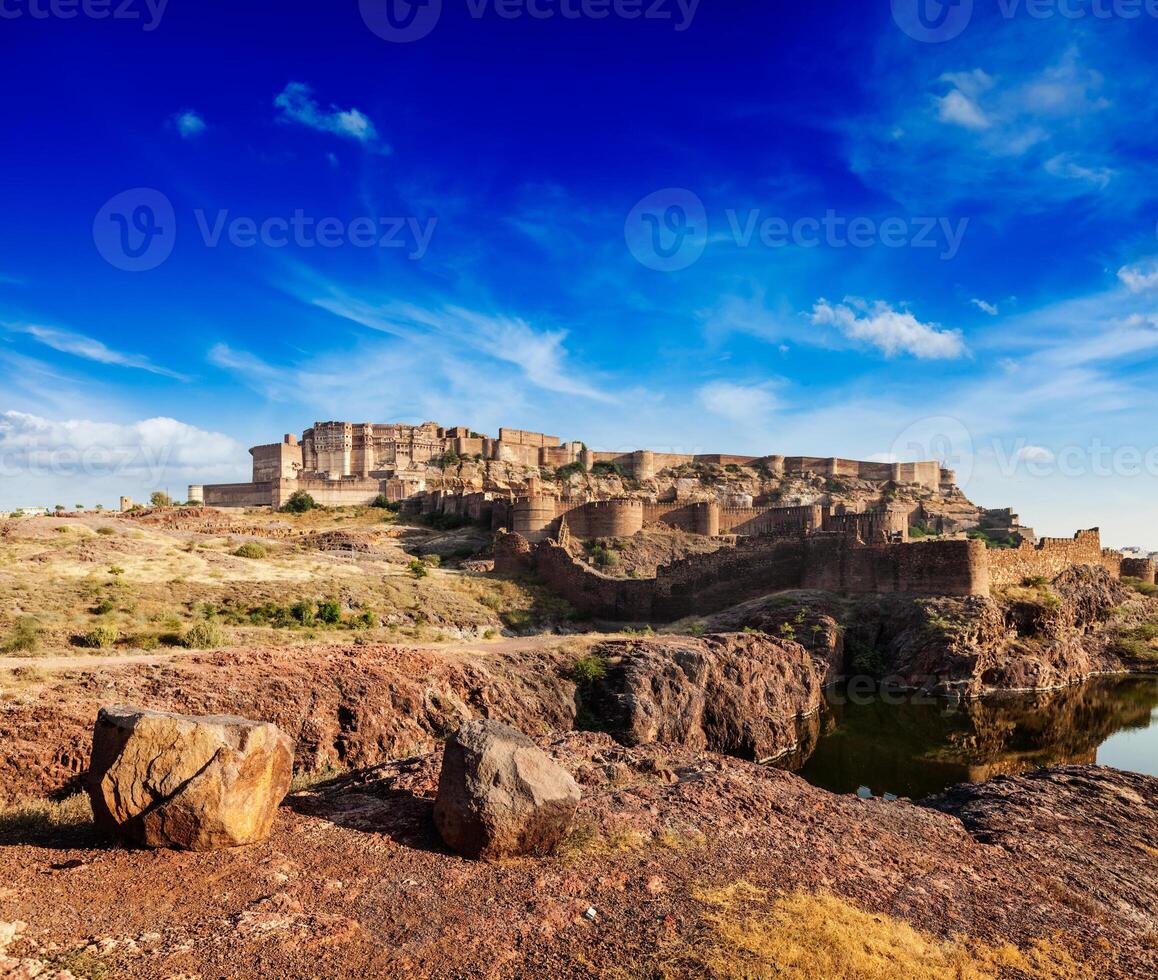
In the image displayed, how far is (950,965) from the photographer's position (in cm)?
596

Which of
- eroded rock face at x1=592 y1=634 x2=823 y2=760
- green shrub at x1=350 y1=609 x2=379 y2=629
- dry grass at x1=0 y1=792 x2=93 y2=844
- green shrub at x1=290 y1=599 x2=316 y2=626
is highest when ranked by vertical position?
green shrub at x1=290 y1=599 x2=316 y2=626

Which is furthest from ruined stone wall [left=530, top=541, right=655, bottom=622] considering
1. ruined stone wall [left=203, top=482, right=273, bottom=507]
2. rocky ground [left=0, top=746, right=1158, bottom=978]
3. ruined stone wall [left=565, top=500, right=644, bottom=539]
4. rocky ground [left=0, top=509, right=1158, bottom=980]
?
ruined stone wall [left=203, top=482, right=273, bottom=507]

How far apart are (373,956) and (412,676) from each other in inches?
322

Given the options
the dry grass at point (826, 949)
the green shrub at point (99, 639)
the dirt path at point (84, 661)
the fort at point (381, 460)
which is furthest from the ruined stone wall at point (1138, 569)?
the green shrub at point (99, 639)

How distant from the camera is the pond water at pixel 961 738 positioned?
52.5 feet

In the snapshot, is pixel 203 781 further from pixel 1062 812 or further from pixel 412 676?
pixel 1062 812

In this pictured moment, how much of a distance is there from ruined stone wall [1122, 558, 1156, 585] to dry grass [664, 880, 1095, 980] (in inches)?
1790

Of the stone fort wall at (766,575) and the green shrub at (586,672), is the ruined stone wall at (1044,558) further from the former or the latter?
the green shrub at (586,672)

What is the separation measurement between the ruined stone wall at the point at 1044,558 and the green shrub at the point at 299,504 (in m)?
49.7

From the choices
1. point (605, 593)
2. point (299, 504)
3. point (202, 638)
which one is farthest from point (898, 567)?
point (299, 504)

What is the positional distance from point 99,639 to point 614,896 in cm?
1323

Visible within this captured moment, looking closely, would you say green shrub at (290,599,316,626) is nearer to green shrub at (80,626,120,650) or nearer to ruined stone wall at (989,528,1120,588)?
green shrub at (80,626,120,650)

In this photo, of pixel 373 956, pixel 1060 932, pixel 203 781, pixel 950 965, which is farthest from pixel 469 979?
pixel 1060 932

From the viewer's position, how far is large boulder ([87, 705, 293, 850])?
635 cm
